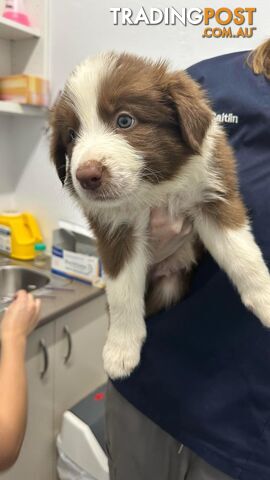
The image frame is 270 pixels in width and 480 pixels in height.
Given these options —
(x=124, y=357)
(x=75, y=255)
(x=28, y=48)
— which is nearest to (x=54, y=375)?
(x=75, y=255)

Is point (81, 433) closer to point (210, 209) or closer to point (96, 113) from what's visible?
point (210, 209)

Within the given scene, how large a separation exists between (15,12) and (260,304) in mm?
2041

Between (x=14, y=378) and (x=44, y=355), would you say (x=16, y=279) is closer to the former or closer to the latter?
(x=44, y=355)

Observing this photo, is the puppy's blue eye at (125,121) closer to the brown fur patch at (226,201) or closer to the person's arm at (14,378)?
the brown fur patch at (226,201)

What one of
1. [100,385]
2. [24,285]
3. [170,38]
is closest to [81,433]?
[100,385]

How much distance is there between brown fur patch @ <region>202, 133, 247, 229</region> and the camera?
0.96 metres

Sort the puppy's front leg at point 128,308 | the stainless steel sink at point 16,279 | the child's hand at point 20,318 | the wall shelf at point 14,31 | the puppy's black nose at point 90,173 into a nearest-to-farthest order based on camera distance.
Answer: the puppy's black nose at point 90,173
the puppy's front leg at point 128,308
the child's hand at point 20,318
the wall shelf at point 14,31
the stainless steel sink at point 16,279

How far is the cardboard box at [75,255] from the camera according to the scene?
6.98 feet

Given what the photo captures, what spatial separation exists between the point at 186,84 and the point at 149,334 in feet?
1.94

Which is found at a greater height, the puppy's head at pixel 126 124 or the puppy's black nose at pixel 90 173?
the puppy's head at pixel 126 124

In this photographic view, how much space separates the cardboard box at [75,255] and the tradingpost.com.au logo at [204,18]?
1067 mm

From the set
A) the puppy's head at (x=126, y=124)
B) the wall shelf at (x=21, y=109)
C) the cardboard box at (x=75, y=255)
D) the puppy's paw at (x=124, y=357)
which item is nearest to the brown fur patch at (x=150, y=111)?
the puppy's head at (x=126, y=124)

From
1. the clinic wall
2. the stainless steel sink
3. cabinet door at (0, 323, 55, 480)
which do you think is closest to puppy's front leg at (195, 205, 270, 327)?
the clinic wall

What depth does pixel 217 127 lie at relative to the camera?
1010 mm
